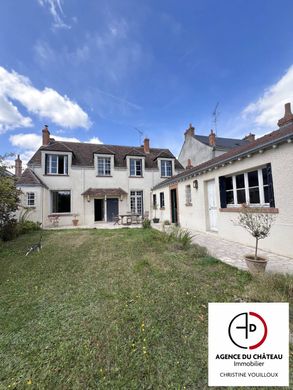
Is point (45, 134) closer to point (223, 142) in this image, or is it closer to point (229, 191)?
point (229, 191)

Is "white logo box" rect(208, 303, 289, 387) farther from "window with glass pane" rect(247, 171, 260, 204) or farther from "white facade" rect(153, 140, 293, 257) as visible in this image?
"window with glass pane" rect(247, 171, 260, 204)

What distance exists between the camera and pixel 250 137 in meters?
20.1

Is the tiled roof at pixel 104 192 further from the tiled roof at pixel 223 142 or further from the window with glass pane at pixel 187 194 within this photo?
the tiled roof at pixel 223 142

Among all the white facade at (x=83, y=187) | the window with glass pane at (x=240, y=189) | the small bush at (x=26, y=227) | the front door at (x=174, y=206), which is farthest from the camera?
the white facade at (x=83, y=187)

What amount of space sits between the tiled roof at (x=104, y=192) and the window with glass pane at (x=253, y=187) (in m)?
11.5

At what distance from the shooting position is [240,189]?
267 inches

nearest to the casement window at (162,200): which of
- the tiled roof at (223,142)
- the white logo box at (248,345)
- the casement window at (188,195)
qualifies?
the casement window at (188,195)

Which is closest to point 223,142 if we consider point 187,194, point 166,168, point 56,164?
point 166,168

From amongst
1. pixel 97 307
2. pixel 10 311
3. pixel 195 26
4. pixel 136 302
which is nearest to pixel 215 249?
pixel 136 302

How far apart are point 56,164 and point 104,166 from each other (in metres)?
4.17

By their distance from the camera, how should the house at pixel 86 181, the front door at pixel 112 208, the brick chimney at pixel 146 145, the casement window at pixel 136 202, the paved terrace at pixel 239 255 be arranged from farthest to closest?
the brick chimney at pixel 146 145
the casement window at pixel 136 202
the front door at pixel 112 208
the house at pixel 86 181
the paved terrace at pixel 239 255

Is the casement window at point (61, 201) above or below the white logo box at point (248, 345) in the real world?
above

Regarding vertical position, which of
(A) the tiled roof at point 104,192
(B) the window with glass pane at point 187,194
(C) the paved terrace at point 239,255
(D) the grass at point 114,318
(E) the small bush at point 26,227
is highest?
(A) the tiled roof at point 104,192

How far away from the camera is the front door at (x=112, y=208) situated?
52.6 feet
